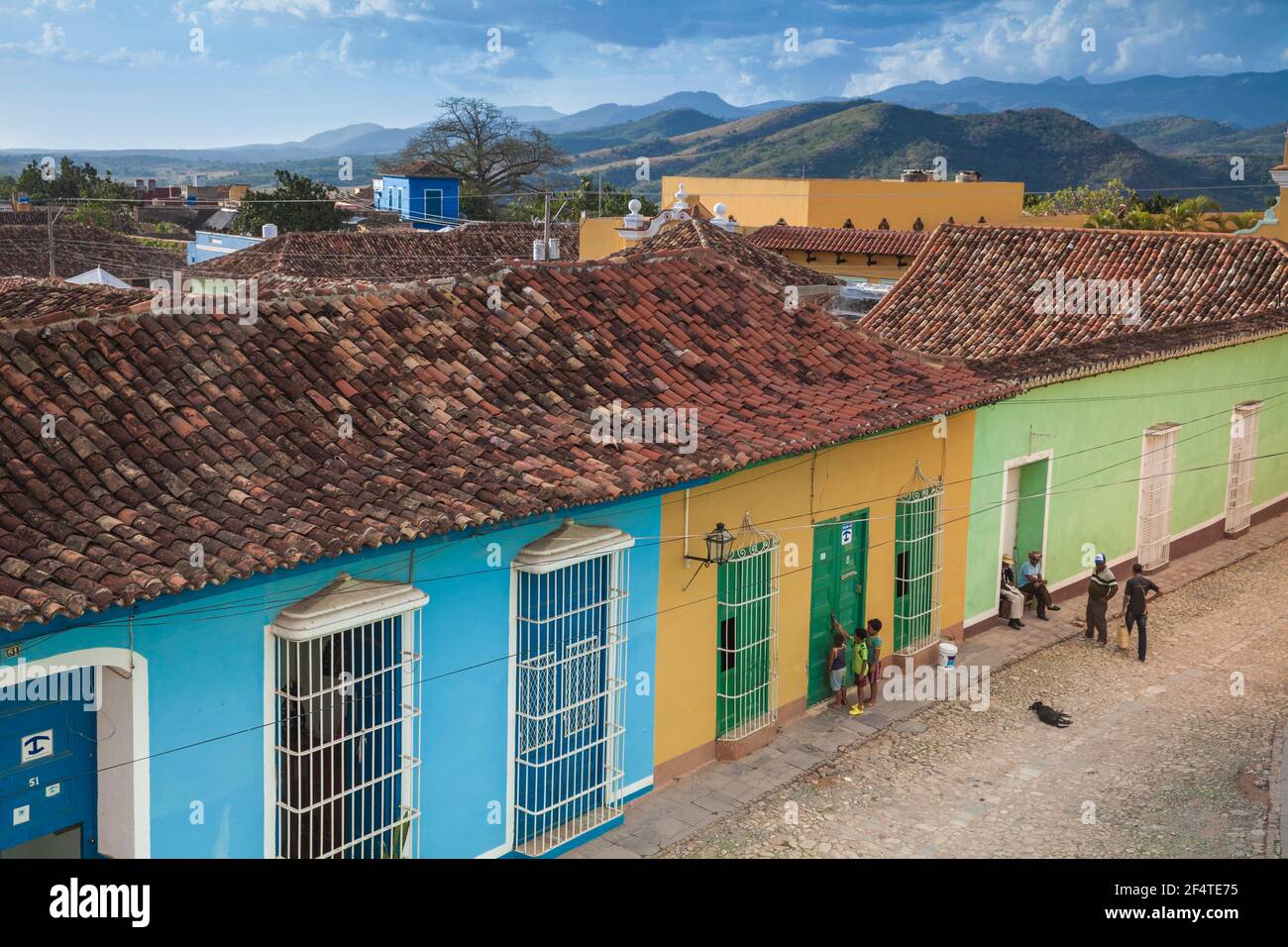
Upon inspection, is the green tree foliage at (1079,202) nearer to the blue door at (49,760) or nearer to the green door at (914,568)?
the green door at (914,568)

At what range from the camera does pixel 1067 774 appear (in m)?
11.3

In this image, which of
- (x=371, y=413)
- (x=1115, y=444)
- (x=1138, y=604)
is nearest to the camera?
(x=371, y=413)

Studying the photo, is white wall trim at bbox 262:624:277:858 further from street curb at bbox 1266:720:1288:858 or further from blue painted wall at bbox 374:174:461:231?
blue painted wall at bbox 374:174:461:231

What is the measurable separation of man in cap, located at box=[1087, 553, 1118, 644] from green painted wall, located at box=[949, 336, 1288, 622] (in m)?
1.06

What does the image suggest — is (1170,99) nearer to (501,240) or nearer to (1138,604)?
(501,240)

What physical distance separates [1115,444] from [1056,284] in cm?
345

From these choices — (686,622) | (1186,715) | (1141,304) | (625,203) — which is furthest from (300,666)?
(625,203)

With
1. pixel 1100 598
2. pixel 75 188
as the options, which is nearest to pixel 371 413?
pixel 1100 598

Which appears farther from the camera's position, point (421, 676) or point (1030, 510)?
point (1030, 510)

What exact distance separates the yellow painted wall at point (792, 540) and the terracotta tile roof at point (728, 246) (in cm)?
685

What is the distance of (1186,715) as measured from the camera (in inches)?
501

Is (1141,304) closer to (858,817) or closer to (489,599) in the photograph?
(858,817)

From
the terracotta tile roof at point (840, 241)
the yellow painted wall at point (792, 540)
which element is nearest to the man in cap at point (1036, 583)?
the yellow painted wall at point (792, 540)

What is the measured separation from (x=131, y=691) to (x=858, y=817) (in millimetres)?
5609
